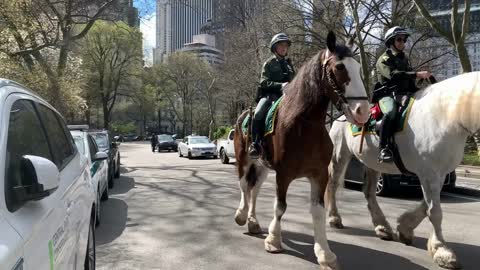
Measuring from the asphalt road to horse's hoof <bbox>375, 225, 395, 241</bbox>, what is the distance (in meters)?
0.11

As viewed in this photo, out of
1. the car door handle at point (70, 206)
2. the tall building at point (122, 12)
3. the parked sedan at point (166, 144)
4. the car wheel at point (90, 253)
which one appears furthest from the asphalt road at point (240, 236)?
the parked sedan at point (166, 144)

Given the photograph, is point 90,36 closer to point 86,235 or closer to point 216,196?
point 216,196

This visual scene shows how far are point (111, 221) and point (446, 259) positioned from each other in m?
5.86

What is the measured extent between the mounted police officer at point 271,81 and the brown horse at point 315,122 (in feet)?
1.17

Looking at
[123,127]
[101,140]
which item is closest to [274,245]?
[101,140]

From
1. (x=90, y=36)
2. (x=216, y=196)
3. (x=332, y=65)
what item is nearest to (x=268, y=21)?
(x=216, y=196)

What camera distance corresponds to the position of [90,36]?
6469cm

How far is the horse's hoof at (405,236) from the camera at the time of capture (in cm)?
684

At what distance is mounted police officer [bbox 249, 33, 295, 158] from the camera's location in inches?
280

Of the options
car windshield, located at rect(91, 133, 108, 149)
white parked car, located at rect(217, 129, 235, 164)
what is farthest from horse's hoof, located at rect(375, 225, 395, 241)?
white parked car, located at rect(217, 129, 235, 164)

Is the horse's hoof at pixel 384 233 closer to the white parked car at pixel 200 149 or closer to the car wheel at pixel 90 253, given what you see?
the car wheel at pixel 90 253

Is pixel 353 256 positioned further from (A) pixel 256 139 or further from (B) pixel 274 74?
(B) pixel 274 74

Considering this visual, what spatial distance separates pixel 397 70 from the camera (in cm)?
695

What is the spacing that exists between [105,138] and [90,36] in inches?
2004
